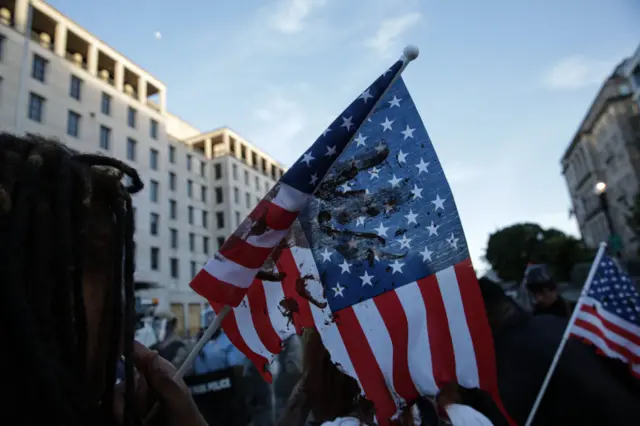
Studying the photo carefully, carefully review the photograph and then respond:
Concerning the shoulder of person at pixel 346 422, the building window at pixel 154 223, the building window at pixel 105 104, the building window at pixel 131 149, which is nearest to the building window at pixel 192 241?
the building window at pixel 154 223

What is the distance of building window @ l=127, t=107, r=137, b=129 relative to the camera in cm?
3597

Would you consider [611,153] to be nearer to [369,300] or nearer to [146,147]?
[146,147]

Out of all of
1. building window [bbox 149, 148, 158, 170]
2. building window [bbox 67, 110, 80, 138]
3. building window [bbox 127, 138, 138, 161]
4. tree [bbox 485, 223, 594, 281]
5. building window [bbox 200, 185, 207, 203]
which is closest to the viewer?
building window [bbox 67, 110, 80, 138]

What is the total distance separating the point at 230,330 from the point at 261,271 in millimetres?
350

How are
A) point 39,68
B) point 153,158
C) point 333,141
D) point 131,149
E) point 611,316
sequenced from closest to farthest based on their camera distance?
1. point 333,141
2. point 611,316
3. point 39,68
4. point 131,149
5. point 153,158

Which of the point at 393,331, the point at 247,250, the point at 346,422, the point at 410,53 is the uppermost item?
the point at 410,53

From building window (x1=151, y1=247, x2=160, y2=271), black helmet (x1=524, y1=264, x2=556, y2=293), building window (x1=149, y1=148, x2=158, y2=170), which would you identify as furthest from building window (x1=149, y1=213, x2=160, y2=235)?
black helmet (x1=524, y1=264, x2=556, y2=293)

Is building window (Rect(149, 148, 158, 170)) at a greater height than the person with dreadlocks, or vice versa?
building window (Rect(149, 148, 158, 170))

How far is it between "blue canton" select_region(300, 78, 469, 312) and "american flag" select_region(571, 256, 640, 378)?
192cm

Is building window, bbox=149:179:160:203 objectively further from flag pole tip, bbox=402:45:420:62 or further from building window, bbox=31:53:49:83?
flag pole tip, bbox=402:45:420:62

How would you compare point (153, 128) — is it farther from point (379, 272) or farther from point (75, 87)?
point (379, 272)

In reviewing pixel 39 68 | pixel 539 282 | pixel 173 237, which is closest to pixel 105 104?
pixel 39 68

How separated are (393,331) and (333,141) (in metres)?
1.02

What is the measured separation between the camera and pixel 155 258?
3650 cm
